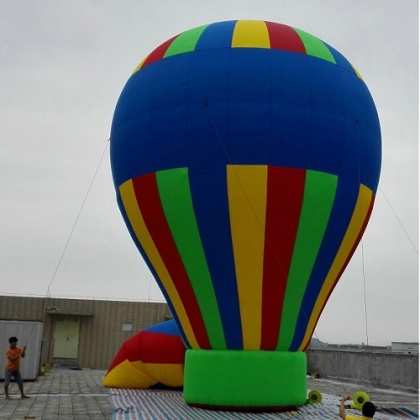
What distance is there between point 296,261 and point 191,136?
7.91ft

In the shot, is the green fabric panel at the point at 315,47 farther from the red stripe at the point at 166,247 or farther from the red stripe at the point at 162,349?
the red stripe at the point at 162,349

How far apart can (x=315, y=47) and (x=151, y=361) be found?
7.02 m

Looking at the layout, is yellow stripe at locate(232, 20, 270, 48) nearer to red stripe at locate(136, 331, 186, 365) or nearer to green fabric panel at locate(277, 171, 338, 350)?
green fabric panel at locate(277, 171, 338, 350)

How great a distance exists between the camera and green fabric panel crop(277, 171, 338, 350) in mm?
8789

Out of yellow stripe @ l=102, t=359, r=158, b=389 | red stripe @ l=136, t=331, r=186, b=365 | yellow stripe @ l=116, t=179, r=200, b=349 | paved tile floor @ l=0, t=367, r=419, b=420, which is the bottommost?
paved tile floor @ l=0, t=367, r=419, b=420

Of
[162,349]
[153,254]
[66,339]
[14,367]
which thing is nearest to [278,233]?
[153,254]

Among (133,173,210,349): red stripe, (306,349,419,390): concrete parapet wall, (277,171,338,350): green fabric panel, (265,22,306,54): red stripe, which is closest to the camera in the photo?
(277,171,338,350): green fabric panel

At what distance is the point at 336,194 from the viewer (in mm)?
9000

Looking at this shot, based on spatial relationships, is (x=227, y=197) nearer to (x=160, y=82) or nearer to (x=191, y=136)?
(x=191, y=136)

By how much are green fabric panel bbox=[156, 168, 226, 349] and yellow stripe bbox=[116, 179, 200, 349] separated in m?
0.47

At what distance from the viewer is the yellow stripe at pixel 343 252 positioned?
30.7 feet

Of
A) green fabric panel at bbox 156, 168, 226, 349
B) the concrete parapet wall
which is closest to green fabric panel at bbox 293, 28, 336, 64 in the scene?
green fabric panel at bbox 156, 168, 226, 349

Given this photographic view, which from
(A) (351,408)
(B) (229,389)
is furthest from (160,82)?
(A) (351,408)

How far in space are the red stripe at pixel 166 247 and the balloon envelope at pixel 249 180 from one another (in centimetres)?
2
